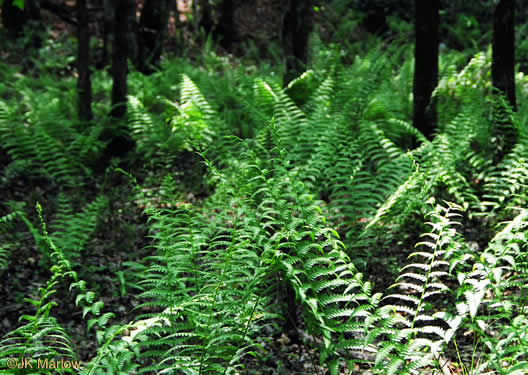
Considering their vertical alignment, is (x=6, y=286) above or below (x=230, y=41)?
below

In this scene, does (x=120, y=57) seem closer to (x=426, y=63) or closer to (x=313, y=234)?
(x=426, y=63)

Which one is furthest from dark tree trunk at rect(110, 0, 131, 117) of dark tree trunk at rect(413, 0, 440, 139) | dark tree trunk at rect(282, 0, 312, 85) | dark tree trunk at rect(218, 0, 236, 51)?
dark tree trunk at rect(218, 0, 236, 51)

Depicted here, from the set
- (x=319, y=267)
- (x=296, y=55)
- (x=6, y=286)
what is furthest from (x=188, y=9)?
(x=319, y=267)

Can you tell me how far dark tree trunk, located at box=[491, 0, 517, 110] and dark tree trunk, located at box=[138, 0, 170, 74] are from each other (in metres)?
6.41

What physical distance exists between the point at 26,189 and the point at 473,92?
520 centimetres

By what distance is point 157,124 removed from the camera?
5715mm

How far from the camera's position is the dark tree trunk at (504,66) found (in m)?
4.43

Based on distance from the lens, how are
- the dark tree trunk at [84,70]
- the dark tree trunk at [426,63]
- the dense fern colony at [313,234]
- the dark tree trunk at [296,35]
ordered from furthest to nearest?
the dark tree trunk at [296,35] < the dark tree trunk at [84,70] < the dark tree trunk at [426,63] < the dense fern colony at [313,234]

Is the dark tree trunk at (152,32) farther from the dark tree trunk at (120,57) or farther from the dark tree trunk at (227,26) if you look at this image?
the dark tree trunk at (120,57)

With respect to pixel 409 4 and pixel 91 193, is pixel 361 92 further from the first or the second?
pixel 409 4

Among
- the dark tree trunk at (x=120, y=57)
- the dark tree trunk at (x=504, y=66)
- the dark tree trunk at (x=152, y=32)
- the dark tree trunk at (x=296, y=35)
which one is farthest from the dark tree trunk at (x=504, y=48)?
the dark tree trunk at (x=152, y=32)

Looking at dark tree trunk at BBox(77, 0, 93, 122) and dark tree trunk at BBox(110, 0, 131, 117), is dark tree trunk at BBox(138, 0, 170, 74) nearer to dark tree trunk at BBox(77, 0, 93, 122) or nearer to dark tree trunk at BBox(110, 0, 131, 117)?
dark tree trunk at BBox(77, 0, 93, 122)

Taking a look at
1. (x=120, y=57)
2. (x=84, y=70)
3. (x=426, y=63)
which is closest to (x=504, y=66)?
(x=426, y=63)

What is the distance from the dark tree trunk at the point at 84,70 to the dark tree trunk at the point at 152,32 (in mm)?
3067
